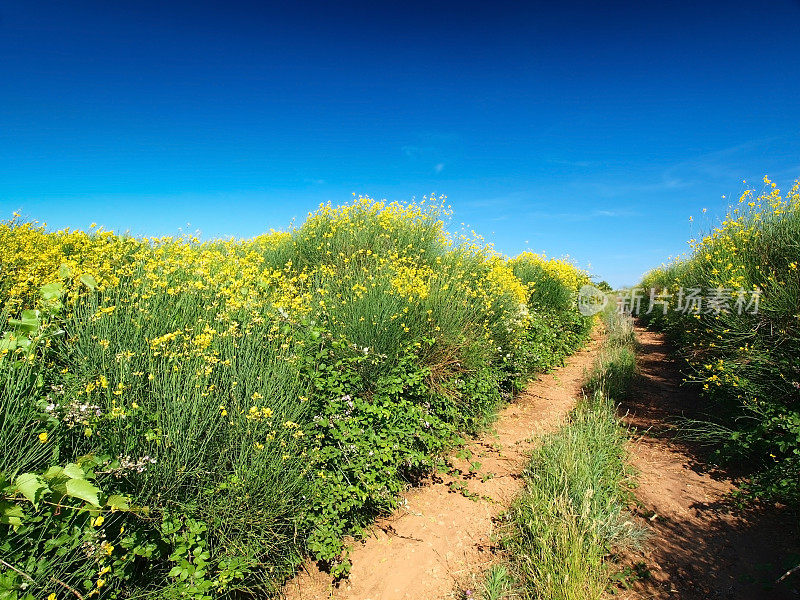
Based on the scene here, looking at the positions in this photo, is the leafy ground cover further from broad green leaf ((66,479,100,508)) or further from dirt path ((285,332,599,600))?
broad green leaf ((66,479,100,508))

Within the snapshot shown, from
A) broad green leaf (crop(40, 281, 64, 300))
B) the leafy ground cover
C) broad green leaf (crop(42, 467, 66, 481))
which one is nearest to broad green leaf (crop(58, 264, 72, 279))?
broad green leaf (crop(40, 281, 64, 300))

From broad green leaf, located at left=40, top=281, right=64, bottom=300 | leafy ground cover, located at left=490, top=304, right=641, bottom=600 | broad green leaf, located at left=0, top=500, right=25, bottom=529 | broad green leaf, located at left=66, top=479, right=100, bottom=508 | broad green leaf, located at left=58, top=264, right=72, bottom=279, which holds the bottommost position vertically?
leafy ground cover, located at left=490, top=304, right=641, bottom=600

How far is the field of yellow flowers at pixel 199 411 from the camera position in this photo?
2.01m

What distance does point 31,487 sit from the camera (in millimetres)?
1638

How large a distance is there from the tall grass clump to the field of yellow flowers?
0.95m

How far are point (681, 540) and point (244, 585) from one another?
138 inches

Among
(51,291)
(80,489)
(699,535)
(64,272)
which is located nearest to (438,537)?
(699,535)

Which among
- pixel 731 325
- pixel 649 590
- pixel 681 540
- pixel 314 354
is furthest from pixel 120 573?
pixel 731 325

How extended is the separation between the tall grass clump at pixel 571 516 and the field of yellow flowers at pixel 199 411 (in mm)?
954

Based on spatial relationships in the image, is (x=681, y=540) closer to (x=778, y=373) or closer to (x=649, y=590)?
(x=649, y=590)

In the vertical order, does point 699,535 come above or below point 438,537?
above

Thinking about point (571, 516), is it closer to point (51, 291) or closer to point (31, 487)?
point (31, 487)

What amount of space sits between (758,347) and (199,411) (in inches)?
235

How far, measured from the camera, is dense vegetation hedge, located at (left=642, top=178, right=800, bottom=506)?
4238mm
